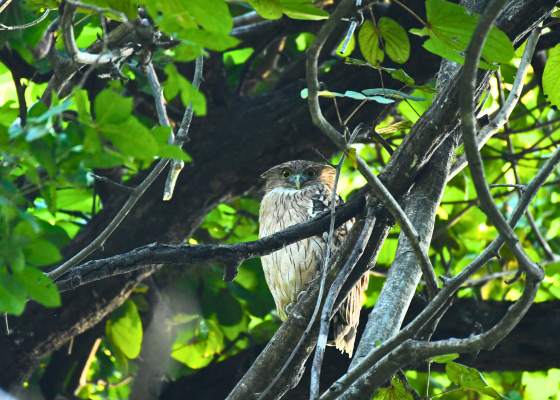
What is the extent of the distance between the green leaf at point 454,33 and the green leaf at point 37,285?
88 centimetres

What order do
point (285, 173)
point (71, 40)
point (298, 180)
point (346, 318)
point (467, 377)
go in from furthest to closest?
1. point (285, 173)
2. point (298, 180)
3. point (346, 318)
4. point (467, 377)
5. point (71, 40)

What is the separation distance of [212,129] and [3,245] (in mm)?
2283

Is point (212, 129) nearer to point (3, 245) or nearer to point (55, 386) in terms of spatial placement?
point (55, 386)

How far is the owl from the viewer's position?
2.83m

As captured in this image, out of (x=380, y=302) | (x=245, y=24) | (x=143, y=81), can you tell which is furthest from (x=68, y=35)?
(x=245, y=24)

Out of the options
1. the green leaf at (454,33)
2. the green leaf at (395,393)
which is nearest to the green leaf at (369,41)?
the green leaf at (454,33)

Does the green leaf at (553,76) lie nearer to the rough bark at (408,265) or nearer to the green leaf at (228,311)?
the rough bark at (408,265)

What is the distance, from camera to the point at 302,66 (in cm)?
341

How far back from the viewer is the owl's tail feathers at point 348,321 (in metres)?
2.74

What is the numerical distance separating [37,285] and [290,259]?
2.19 meters

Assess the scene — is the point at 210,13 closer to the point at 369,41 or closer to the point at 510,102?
the point at 369,41

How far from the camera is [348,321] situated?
2.76m

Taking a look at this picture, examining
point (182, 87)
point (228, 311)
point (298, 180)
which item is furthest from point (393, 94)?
point (228, 311)

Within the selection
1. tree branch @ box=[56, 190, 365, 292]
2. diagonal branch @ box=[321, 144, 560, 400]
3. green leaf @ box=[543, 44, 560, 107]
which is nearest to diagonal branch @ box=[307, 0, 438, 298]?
diagonal branch @ box=[321, 144, 560, 400]
